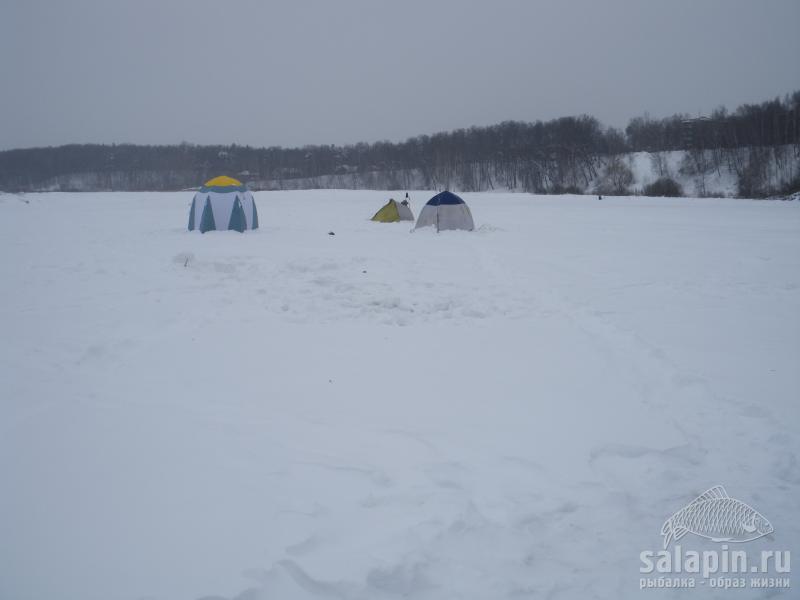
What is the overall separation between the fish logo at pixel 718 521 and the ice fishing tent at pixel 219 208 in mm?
15564

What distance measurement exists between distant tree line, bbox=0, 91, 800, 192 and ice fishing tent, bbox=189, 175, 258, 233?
42926 millimetres

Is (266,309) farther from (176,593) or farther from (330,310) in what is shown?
(176,593)

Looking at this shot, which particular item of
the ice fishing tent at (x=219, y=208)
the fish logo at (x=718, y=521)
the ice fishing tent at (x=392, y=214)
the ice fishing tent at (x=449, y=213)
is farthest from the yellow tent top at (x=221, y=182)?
the fish logo at (x=718, y=521)

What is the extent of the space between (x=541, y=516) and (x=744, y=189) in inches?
2001

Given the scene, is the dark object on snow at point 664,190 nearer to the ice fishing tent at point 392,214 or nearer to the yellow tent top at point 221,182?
the ice fishing tent at point 392,214

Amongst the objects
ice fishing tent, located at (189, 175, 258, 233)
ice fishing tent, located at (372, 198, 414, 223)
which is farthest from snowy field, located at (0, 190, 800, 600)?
ice fishing tent, located at (372, 198, 414, 223)

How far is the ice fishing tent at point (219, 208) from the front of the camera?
16.2 metres

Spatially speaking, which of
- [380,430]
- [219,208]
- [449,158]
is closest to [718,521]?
[380,430]

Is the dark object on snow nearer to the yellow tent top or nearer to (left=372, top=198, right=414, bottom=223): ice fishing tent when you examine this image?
(left=372, top=198, right=414, bottom=223): ice fishing tent

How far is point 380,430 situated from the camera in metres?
3.78

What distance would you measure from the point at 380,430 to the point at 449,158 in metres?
70.8

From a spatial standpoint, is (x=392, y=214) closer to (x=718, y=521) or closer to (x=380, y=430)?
(x=380, y=430)

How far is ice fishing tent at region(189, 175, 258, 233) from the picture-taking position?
53.1 ft

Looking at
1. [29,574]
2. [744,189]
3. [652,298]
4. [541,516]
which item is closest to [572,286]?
[652,298]
